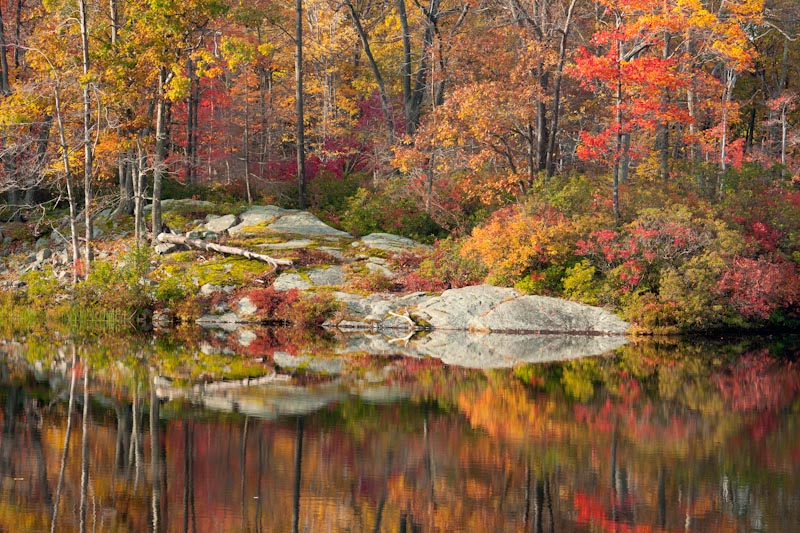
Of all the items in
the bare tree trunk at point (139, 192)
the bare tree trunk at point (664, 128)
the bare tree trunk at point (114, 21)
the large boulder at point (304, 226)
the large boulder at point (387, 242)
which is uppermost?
the bare tree trunk at point (114, 21)

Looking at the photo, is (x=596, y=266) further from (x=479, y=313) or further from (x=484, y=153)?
(x=484, y=153)

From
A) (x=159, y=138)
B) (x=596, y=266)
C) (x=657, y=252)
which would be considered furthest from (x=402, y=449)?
(x=159, y=138)

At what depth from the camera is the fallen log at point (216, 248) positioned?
101 feet

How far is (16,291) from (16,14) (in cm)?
1538

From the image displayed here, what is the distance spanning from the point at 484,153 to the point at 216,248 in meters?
9.58

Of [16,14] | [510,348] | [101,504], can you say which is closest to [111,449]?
[101,504]

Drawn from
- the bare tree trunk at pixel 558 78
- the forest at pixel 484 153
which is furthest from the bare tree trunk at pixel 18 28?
the bare tree trunk at pixel 558 78

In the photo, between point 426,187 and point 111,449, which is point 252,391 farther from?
point 426,187

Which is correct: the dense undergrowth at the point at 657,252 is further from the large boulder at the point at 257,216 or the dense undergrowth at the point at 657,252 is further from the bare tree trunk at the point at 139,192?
the bare tree trunk at the point at 139,192

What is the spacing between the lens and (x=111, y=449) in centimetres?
1186

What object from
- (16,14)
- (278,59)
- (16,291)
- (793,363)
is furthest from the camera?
(278,59)

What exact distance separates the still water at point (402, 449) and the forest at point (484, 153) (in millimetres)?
8071

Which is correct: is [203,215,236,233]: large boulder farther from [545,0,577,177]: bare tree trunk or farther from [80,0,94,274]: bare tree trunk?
[545,0,577,177]: bare tree trunk

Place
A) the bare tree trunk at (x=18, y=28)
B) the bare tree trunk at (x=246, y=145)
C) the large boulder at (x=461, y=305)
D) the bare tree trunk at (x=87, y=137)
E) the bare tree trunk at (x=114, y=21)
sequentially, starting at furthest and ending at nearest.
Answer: the bare tree trunk at (x=18, y=28)
the bare tree trunk at (x=246, y=145)
the bare tree trunk at (x=114, y=21)
the bare tree trunk at (x=87, y=137)
the large boulder at (x=461, y=305)
